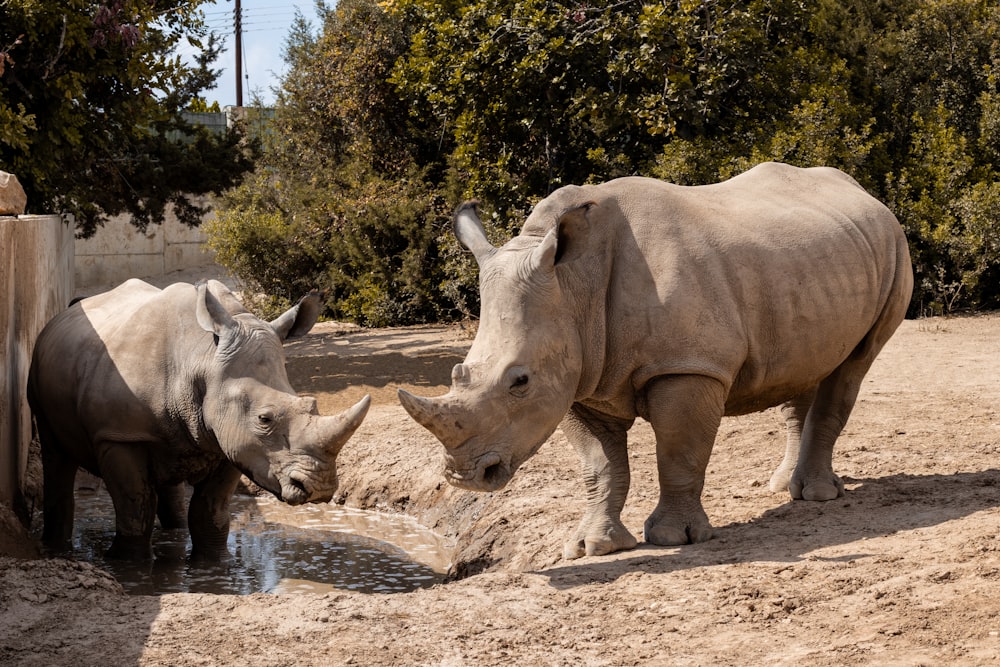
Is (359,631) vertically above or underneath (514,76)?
underneath

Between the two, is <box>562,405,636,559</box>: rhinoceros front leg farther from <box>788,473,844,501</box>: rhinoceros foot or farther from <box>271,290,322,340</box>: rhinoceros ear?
<box>271,290,322,340</box>: rhinoceros ear

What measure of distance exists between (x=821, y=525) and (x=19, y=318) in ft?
16.6

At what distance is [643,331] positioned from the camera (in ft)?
19.1

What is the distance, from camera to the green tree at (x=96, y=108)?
11.0m

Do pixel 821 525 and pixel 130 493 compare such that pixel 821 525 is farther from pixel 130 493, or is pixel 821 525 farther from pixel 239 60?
pixel 239 60

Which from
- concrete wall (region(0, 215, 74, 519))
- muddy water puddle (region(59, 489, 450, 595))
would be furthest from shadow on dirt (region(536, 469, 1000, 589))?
concrete wall (region(0, 215, 74, 519))

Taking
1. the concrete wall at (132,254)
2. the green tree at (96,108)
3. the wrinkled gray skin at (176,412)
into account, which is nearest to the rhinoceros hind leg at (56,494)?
the wrinkled gray skin at (176,412)

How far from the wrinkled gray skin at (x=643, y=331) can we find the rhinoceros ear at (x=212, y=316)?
1583mm

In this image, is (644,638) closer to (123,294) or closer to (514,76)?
(123,294)

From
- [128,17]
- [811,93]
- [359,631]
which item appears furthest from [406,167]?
[359,631]

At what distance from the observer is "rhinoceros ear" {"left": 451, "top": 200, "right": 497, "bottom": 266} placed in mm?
5930

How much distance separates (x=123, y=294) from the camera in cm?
844

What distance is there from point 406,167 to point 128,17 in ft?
26.4

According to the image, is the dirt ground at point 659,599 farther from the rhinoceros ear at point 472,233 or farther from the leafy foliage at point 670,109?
the leafy foliage at point 670,109
